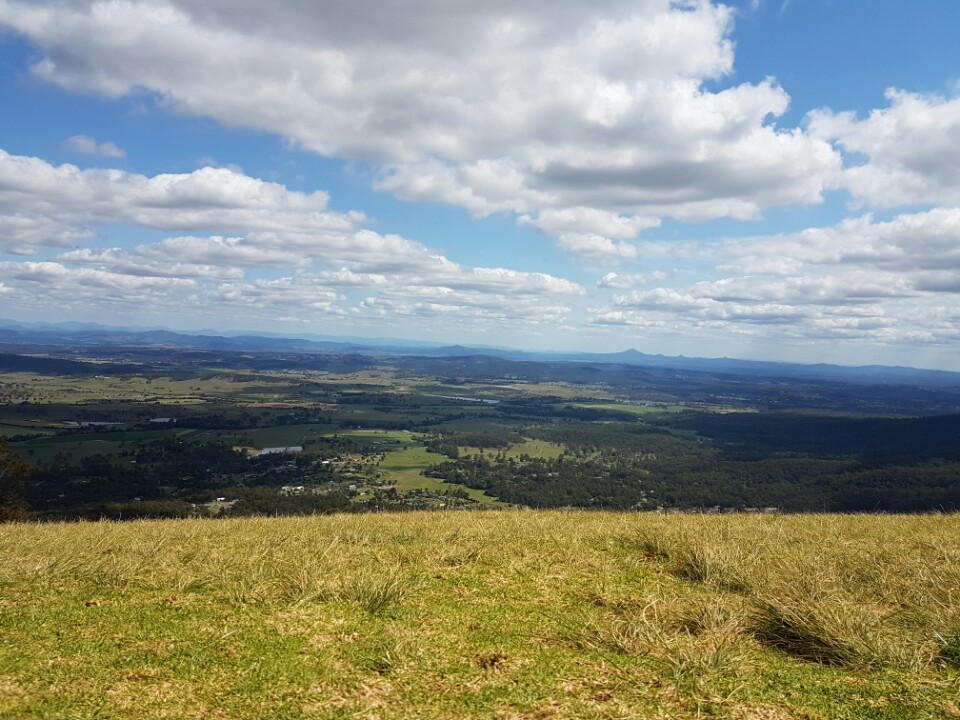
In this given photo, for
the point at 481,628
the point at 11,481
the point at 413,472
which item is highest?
the point at 481,628

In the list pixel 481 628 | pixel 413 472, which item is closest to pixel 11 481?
pixel 481 628

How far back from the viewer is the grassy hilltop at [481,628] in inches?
226

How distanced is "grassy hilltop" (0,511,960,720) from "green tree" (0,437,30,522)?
2129cm

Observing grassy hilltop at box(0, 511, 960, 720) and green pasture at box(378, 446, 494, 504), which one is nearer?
grassy hilltop at box(0, 511, 960, 720)

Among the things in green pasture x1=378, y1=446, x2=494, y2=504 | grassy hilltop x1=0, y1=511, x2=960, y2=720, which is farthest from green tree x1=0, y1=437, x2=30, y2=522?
green pasture x1=378, y1=446, x2=494, y2=504

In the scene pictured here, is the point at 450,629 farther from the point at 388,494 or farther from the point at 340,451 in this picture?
the point at 340,451

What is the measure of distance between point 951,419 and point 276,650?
212582 millimetres

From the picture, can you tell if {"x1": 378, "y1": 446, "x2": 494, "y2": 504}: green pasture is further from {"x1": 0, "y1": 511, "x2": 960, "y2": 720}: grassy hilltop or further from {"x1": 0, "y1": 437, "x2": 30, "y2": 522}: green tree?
{"x1": 0, "y1": 511, "x2": 960, "y2": 720}: grassy hilltop

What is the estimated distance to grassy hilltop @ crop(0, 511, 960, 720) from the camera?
5750 mm

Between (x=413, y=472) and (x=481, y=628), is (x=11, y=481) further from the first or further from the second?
(x=413, y=472)

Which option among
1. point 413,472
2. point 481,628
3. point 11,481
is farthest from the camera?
point 413,472

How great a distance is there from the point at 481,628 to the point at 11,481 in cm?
3487

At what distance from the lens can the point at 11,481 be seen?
102ft

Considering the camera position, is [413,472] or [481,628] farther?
[413,472]
